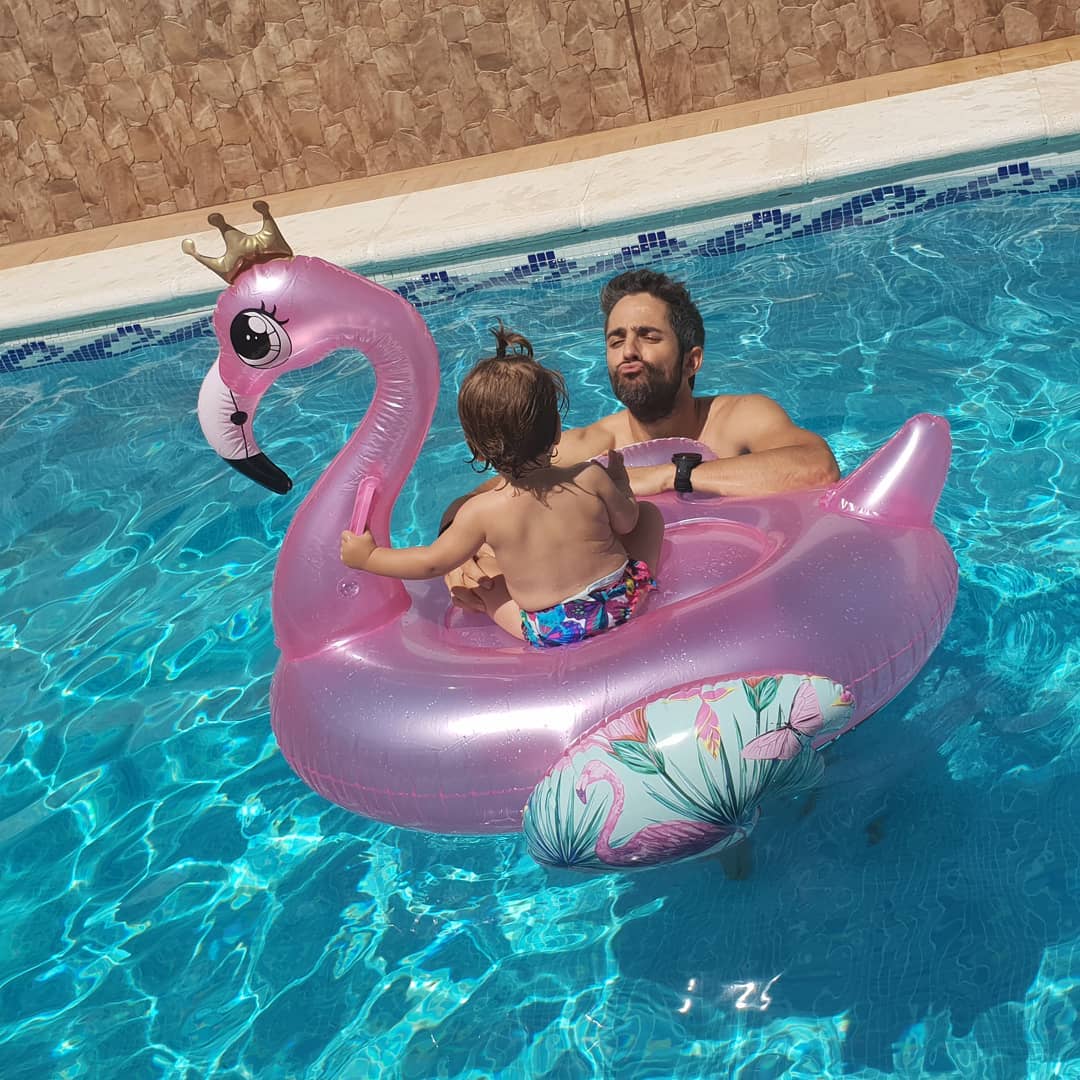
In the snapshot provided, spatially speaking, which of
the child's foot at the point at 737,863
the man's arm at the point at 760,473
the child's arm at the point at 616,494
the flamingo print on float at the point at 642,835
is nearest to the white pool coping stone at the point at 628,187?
the man's arm at the point at 760,473

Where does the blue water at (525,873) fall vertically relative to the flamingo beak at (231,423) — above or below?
below

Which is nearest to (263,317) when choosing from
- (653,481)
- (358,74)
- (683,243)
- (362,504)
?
(362,504)

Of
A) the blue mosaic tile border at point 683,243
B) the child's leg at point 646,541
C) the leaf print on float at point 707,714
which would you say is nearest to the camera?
the leaf print on float at point 707,714

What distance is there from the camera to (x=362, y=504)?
10.3ft

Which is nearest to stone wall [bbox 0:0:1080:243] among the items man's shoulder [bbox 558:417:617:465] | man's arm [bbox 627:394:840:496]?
man's shoulder [bbox 558:417:617:465]

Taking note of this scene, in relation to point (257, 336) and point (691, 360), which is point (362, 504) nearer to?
point (257, 336)

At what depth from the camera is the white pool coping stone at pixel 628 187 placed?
6.36m

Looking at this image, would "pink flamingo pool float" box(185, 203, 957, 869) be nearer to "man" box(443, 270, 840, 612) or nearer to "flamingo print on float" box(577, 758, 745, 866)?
"flamingo print on float" box(577, 758, 745, 866)

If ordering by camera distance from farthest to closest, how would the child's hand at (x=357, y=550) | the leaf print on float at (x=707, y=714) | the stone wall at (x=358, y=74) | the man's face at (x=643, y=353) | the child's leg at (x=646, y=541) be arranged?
1. the stone wall at (x=358, y=74)
2. the man's face at (x=643, y=353)
3. the child's leg at (x=646, y=541)
4. the child's hand at (x=357, y=550)
5. the leaf print on float at (x=707, y=714)

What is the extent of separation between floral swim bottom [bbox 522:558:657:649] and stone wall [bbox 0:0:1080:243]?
230 inches

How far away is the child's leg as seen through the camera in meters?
3.19

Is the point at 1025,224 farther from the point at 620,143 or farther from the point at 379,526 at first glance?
the point at 379,526

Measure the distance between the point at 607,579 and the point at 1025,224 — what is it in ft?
13.3

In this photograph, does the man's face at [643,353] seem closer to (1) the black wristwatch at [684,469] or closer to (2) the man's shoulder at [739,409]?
→ (2) the man's shoulder at [739,409]
